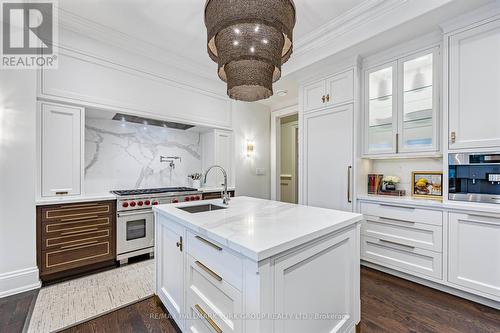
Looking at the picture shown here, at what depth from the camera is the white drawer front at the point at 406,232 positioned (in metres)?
2.15

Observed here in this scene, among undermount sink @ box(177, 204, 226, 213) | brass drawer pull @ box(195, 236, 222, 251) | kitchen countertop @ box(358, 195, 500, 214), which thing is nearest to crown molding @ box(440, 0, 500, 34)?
kitchen countertop @ box(358, 195, 500, 214)

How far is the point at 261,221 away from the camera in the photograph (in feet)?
4.54

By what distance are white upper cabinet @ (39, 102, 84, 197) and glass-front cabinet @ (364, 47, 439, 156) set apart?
3.37 metres

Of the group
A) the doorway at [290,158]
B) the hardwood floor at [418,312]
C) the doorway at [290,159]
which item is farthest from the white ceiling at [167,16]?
the doorway at [290,159]

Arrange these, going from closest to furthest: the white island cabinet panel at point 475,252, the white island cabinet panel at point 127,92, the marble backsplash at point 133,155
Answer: the white island cabinet panel at point 475,252
the white island cabinet panel at point 127,92
the marble backsplash at point 133,155

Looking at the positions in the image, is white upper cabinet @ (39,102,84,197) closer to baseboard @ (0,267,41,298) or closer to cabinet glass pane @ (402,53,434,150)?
baseboard @ (0,267,41,298)

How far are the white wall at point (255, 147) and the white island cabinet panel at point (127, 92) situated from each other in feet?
1.53

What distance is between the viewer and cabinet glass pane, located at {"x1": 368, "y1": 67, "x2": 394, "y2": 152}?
2602 millimetres

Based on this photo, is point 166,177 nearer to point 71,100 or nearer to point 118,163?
Result: point 118,163

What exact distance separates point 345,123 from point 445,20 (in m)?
1.25

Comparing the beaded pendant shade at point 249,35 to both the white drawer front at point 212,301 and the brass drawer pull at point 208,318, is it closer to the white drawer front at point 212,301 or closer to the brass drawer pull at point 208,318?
the white drawer front at point 212,301

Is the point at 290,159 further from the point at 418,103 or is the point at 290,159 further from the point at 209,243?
the point at 209,243

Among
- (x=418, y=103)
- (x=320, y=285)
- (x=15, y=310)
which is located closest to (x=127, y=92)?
(x=15, y=310)

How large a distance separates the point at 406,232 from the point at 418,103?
137cm
